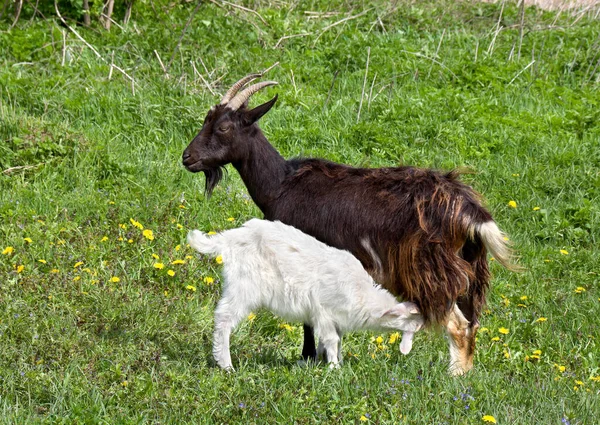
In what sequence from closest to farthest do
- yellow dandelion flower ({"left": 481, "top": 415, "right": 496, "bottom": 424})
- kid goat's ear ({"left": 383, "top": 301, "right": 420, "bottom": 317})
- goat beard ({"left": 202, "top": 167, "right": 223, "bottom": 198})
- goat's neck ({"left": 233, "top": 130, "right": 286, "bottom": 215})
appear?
yellow dandelion flower ({"left": 481, "top": 415, "right": 496, "bottom": 424}) < kid goat's ear ({"left": 383, "top": 301, "right": 420, "bottom": 317}) < goat's neck ({"left": 233, "top": 130, "right": 286, "bottom": 215}) < goat beard ({"left": 202, "top": 167, "right": 223, "bottom": 198})

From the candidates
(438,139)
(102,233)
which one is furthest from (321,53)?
(102,233)

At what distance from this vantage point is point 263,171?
20.4 feet

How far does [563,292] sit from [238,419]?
3291 millimetres

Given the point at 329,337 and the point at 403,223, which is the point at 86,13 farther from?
the point at 329,337

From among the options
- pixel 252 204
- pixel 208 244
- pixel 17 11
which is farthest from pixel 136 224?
pixel 17 11

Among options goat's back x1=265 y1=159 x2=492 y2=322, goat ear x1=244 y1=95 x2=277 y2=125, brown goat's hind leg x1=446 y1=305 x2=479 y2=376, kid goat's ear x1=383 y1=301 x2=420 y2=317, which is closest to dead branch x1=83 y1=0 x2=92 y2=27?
goat ear x1=244 y1=95 x2=277 y2=125

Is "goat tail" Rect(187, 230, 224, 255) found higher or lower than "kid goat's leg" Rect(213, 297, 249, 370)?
higher

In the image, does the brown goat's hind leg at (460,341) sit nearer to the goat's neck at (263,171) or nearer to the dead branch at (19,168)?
the goat's neck at (263,171)

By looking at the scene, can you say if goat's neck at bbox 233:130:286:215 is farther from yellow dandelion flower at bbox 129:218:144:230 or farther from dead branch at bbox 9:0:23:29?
dead branch at bbox 9:0:23:29

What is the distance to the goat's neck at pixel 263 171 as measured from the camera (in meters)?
6.16

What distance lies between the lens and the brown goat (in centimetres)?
550

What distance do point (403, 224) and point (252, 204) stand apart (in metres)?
2.48

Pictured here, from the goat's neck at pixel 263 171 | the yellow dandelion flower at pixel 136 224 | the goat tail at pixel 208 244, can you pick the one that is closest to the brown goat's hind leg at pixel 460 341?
the goat's neck at pixel 263 171

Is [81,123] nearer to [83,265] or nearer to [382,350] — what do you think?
[83,265]
